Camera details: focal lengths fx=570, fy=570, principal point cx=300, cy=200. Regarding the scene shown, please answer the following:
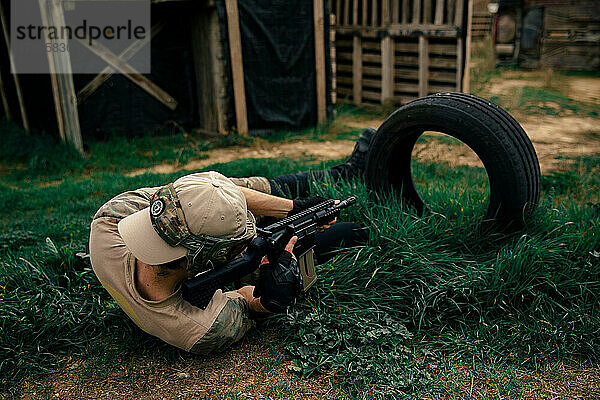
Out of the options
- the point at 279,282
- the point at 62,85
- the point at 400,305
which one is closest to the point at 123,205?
the point at 279,282

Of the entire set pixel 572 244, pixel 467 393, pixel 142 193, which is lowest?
pixel 467 393

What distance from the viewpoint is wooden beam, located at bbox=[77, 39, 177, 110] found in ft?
25.7

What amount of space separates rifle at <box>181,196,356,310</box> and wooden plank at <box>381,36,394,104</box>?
22.5 feet

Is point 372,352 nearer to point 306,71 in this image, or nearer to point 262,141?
point 262,141

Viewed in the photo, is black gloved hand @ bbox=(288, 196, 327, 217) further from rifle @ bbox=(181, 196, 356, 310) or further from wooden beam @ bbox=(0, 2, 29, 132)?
wooden beam @ bbox=(0, 2, 29, 132)

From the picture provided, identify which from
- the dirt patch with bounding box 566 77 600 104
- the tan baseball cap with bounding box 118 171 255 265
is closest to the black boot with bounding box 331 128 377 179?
the tan baseball cap with bounding box 118 171 255 265

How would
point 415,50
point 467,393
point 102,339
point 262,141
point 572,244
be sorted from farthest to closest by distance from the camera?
point 415,50
point 262,141
point 572,244
point 102,339
point 467,393

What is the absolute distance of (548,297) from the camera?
11.2 ft

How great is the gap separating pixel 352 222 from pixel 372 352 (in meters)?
1.16

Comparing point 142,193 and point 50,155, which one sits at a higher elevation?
point 142,193

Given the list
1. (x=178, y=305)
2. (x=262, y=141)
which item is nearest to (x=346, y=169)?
(x=178, y=305)

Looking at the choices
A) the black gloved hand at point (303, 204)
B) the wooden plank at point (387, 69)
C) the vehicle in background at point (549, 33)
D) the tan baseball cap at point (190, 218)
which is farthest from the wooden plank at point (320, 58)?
the vehicle in background at point (549, 33)

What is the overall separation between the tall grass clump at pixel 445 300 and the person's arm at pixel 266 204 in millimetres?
Answer: 465

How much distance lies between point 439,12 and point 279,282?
746 centimetres
